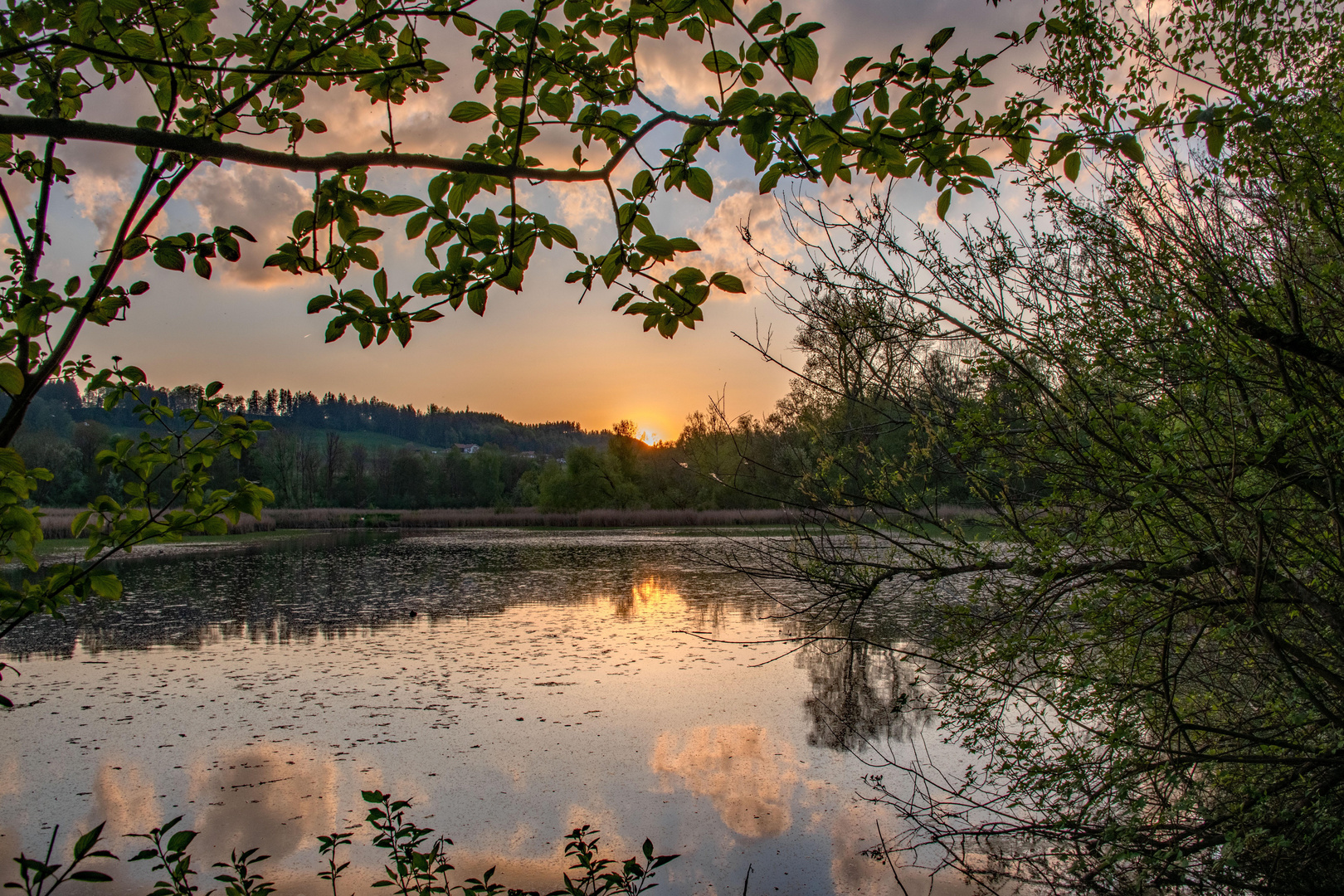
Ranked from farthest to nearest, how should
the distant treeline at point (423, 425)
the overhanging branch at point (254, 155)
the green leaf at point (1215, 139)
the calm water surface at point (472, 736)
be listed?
1. the distant treeline at point (423, 425)
2. the calm water surface at point (472, 736)
3. the green leaf at point (1215, 139)
4. the overhanging branch at point (254, 155)

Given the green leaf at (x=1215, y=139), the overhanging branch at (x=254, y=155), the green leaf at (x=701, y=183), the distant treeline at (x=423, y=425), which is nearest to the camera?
the overhanging branch at (x=254, y=155)

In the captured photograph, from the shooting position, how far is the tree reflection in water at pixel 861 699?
20.0 ft

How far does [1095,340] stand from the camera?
304cm

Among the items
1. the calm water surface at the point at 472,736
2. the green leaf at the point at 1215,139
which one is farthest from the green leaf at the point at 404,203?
the green leaf at the point at 1215,139

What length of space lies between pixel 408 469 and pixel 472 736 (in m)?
66.6

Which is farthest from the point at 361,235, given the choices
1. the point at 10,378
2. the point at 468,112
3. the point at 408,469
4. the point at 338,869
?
the point at 408,469

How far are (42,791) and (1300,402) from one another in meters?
7.29

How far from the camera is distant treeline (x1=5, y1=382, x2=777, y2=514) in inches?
348

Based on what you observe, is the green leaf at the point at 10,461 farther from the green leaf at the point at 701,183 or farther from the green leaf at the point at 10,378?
the green leaf at the point at 701,183

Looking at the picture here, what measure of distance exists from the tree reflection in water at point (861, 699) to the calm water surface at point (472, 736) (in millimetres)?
36

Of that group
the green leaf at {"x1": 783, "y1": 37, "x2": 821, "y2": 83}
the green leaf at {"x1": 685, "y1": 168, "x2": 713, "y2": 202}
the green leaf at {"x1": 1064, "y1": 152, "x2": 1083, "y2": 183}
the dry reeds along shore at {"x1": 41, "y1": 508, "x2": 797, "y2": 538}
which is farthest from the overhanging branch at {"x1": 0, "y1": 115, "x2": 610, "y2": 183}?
the dry reeds along shore at {"x1": 41, "y1": 508, "x2": 797, "y2": 538}

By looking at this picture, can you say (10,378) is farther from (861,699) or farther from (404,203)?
(861,699)

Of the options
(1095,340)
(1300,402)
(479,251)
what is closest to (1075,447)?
(1095,340)

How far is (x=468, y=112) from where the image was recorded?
61.7 inches
